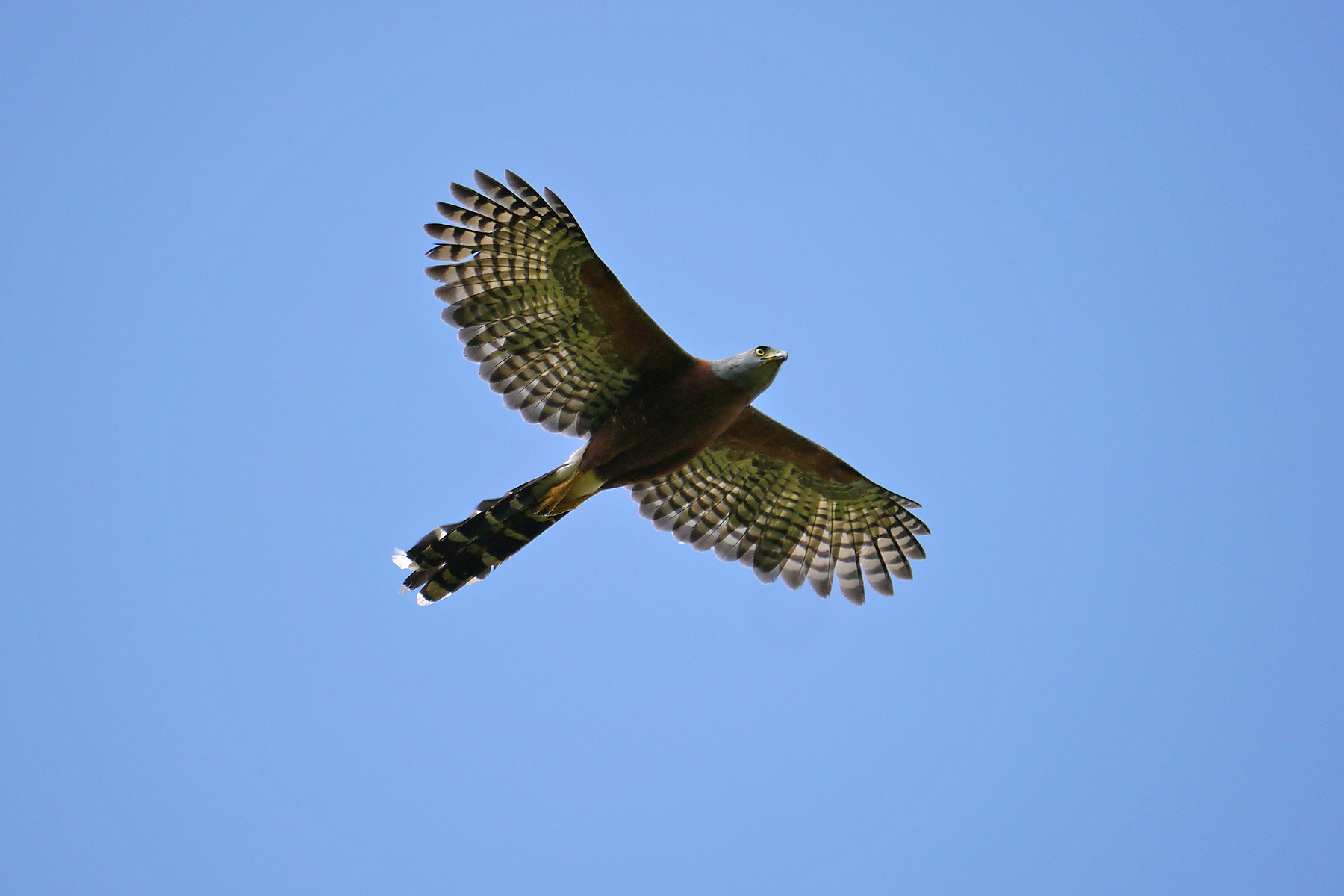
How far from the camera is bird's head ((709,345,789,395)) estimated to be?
9.74 metres

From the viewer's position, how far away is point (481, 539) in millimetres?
9953

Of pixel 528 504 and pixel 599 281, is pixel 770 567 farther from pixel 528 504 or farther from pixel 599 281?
pixel 599 281

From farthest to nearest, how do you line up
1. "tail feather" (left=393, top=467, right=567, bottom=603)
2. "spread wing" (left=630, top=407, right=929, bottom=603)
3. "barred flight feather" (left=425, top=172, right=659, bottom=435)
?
"spread wing" (left=630, top=407, right=929, bottom=603)
"tail feather" (left=393, top=467, right=567, bottom=603)
"barred flight feather" (left=425, top=172, right=659, bottom=435)

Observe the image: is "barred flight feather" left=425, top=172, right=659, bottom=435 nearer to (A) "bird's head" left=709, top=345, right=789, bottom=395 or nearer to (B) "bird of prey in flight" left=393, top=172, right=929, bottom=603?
(B) "bird of prey in flight" left=393, top=172, right=929, bottom=603

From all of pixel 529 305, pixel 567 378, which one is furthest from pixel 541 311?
pixel 567 378

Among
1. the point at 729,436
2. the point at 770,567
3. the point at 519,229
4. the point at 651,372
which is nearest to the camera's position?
the point at 519,229

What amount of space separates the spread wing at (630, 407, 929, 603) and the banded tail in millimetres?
1502

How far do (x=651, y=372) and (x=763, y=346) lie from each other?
104 cm

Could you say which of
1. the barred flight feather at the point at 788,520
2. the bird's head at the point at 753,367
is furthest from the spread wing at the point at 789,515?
the bird's head at the point at 753,367

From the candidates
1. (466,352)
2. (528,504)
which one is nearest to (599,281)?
(466,352)

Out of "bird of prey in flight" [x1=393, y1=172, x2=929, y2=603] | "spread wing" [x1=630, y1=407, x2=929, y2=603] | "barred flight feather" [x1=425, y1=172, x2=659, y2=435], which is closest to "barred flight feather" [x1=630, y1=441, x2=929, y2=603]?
"spread wing" [x1=630, y1=407, x2=929, y2=603]

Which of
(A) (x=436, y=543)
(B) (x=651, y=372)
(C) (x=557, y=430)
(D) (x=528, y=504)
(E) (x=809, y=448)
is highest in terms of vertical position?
(E) (x=809, y=448)

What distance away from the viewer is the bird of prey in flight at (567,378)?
9555mm

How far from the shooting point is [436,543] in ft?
32.3
